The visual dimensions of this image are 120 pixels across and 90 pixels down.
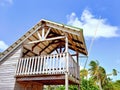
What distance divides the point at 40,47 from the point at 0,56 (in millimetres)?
3477

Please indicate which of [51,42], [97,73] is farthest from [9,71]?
[97,73]

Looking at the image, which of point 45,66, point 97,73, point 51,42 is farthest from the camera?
point 97,73

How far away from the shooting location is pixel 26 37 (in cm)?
1262

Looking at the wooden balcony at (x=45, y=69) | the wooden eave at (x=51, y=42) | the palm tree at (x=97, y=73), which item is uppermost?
the palm tree at (x=97, y=73)

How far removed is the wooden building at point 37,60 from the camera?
10.6 m

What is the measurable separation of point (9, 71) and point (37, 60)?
2.00m

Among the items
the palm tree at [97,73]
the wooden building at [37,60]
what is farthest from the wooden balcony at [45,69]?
the palm tree at [97,73]

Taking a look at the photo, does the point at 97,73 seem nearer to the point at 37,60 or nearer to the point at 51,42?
the point at 51,42

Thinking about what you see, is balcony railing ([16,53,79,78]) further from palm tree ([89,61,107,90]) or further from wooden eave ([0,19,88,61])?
palm tree ([89,61,107,90])

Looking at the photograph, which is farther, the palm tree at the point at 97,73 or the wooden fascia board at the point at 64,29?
the palm tree at the point at 97,73

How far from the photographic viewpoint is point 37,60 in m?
12.5

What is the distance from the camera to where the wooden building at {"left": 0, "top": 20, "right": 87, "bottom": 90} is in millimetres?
10586

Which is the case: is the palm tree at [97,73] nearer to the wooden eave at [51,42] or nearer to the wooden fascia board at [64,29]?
the wooden eave at [51,42]

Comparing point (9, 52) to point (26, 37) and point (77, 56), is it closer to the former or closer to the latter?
point (26, 37)
